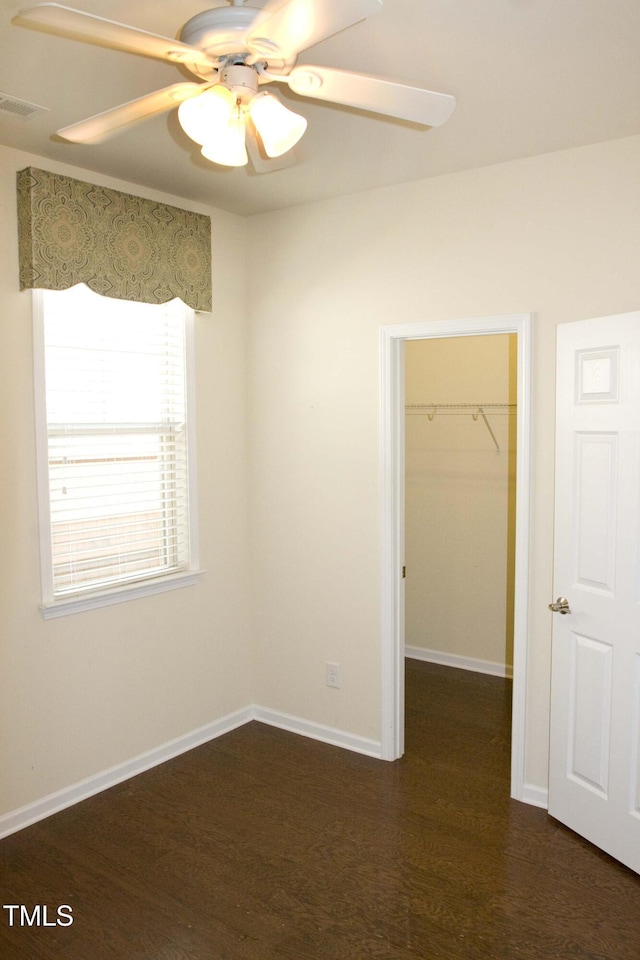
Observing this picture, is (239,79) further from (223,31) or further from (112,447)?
(112,447)

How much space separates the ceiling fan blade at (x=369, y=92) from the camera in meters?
1.78

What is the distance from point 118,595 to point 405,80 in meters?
2.46

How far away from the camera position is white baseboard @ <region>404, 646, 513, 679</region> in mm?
4844

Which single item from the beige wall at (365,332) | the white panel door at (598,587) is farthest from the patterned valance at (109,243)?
the white panel door at (598,587)

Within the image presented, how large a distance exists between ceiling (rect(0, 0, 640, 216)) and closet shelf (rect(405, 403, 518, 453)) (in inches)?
71.1

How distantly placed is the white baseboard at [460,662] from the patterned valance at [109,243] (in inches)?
112

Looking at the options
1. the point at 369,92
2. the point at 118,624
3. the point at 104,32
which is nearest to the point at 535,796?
the point at 118,624

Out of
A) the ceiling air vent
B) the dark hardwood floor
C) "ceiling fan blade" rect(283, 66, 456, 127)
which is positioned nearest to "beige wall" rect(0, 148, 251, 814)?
the dark hardwood floor

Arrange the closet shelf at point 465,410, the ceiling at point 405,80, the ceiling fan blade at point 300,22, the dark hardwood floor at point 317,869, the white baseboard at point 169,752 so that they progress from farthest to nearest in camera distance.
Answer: the closet shelf at point 465,410 → the white baseboard at point 169,752 → the dark hardwood floor at point 317,869 → the ceiling at point 405,80 → the ceiling fan blade at point 300,22

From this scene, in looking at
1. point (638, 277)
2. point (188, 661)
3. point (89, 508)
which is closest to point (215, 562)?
point (188, 661)

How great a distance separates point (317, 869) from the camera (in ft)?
9.21

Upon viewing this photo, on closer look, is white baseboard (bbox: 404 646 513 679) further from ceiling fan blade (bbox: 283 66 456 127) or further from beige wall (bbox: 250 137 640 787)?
ceiling fan blade (bbox: 283 66 456 127)

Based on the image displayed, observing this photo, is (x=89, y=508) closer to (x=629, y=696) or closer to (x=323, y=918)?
(x=323, y=918)

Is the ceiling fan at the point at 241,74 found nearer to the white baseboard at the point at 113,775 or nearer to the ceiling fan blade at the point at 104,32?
the ceiling fan blade at the point at 104,32
